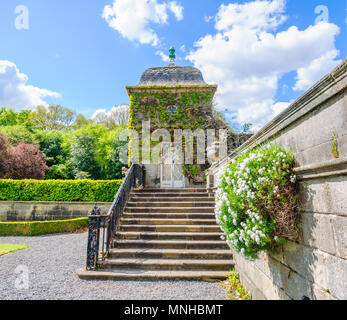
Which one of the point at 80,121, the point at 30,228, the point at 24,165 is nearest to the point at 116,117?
the point at 80,121

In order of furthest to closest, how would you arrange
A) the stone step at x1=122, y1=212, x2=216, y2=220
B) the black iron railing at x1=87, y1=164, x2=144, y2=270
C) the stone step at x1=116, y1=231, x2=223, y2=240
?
the stone step at x1=122, y1=212, x2=216, y2=220 → the stone step at x1=116, y1=231, x2=223, y2=240 → the black iron railing at x1=87, y1=164, x2=144, y2=270

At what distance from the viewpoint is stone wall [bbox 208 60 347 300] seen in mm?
1575

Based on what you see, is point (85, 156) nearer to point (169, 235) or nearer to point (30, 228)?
point (30, 228)

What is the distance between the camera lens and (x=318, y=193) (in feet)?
6.00

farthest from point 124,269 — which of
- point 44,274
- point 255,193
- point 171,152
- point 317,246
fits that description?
point 171,152

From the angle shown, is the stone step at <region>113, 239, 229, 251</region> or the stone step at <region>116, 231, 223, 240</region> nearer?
the stone step at <region>113, 239, 229, 251</region>

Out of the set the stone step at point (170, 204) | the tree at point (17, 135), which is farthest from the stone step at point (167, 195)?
the tree at point (17, 135)

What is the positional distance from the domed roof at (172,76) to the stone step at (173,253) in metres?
10.1

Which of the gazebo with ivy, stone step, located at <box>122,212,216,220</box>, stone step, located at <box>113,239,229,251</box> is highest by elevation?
the gazebo with ivy

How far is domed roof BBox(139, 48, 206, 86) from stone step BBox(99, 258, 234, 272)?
34.1ft

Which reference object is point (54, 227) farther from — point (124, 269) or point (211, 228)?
point (211, 228)

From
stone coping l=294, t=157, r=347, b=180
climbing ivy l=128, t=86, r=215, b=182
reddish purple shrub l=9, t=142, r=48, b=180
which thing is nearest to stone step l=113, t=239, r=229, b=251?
stone coping l=294, t=157, r=347, b=180

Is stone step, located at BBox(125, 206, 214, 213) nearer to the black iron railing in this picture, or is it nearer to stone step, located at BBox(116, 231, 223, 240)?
the black iron railing

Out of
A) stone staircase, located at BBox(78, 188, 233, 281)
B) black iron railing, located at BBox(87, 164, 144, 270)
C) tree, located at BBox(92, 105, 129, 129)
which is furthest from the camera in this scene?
tree, located at BBox(92, 105, 129, 129)
